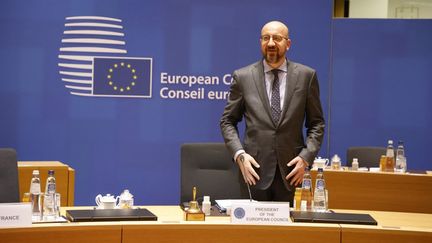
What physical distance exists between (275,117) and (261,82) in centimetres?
21

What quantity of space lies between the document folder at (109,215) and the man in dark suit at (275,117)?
103 centimetres

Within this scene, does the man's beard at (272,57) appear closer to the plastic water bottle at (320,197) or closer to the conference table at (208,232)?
the plastic water bottle at (320,197)

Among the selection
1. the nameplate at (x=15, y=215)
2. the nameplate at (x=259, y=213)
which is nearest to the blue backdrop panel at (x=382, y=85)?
the nameplate at (x=259, y=213)

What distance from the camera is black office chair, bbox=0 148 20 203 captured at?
11.9 ft

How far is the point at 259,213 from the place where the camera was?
9.62ft

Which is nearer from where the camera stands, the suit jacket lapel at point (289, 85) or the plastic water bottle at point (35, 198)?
the plastic water bottle at point (35, 198)

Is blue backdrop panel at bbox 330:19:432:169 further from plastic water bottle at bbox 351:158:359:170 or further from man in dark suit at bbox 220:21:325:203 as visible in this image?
man in dark suit at bbox 220:21:325:203

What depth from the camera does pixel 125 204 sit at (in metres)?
3.40

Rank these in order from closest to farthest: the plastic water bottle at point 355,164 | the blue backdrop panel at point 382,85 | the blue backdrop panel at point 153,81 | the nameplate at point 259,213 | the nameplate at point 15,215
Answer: the nameplate at point 15,215
the nameplate at point 259,213
the plastic water bottle at point 355,164
the blue backdrop panel at point 153,81
the blue backdrop panel at point 382,85

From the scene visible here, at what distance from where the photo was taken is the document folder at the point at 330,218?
307cm

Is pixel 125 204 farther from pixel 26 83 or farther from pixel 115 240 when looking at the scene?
pixel 26 83

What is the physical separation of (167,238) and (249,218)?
341 millimetres

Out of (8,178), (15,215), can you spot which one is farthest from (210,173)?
(15,215)

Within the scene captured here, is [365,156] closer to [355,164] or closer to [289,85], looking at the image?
[355,164]
